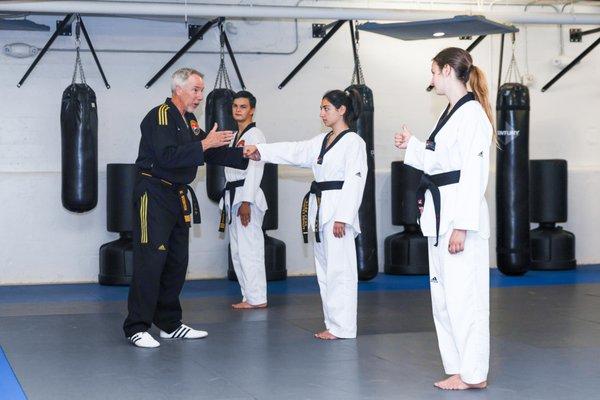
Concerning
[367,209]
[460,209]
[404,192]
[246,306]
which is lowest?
[246,306]

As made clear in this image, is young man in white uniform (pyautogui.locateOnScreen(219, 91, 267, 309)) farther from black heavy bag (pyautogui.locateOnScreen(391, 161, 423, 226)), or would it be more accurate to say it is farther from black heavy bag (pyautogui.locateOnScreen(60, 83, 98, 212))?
black heavy bag (pyautogui.locateOnScreen(391, 161, 423, 226))

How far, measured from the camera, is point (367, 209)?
8242 mm

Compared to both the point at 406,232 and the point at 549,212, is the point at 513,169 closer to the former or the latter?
the point at 549,212

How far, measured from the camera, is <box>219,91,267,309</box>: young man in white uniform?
21.9 ft

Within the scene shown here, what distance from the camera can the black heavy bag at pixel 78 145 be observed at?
7.92 m

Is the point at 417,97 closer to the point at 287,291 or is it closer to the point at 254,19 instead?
the point at 254,19

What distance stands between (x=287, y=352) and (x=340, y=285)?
0.64 m

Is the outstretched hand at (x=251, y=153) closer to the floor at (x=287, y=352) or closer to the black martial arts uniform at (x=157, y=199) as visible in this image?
the black martial arts uniform at (x=157, y=199)

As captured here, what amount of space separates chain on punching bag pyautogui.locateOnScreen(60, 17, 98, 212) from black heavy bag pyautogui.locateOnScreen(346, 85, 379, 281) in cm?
229

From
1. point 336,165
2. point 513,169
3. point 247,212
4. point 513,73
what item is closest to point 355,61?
point 513,169

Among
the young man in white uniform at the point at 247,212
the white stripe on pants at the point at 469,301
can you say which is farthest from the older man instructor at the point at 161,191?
the white stripe on pants at the point at 469,301

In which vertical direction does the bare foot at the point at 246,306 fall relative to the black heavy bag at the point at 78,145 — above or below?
below

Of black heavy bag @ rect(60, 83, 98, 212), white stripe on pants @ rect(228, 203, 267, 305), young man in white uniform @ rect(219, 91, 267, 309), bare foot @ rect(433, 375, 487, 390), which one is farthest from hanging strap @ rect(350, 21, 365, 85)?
bare foot @ rect(433, 375, 487, 390)

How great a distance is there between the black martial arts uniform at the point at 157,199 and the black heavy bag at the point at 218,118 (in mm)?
2721
